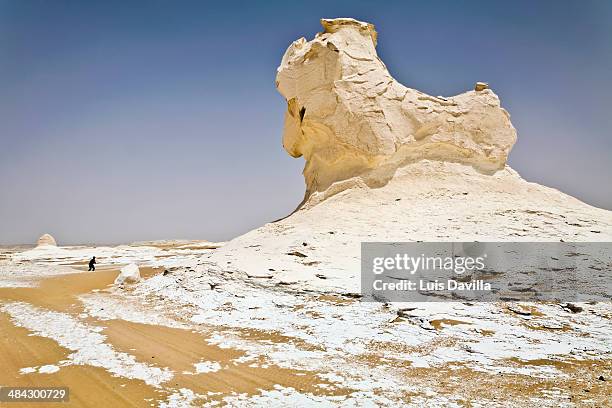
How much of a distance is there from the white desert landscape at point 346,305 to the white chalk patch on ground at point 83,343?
0.13 feet

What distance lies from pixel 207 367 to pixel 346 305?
360 cm

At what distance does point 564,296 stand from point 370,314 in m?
4.07

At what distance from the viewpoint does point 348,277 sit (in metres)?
9.34

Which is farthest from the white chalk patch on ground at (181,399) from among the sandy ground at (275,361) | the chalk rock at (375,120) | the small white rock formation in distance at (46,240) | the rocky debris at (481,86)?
the small white rock formation in distance at (46,240)

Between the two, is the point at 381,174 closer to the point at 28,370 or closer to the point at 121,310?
the point at 121,310

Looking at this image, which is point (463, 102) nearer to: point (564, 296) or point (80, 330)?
point (564, 296)

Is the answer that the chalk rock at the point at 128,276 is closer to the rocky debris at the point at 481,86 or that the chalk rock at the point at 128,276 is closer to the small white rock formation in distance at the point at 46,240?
the rocky debris at the point at 481,86

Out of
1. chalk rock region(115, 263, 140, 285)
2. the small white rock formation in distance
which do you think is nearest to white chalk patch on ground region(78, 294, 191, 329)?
chalk rock region(115, 263, 140, 285)

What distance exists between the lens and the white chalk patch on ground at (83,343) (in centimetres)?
522

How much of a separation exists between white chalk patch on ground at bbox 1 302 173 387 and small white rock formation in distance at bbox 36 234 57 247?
3825cm

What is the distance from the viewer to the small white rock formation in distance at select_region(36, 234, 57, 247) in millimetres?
42281

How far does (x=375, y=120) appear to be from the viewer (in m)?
13.7

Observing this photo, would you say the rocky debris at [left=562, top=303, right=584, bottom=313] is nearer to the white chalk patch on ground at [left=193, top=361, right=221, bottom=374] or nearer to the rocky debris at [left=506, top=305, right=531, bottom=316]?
the rocky debris at [left=506, top=305, right=531, bottom=316]

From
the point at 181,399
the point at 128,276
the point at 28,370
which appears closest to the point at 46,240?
the point at 128,276
